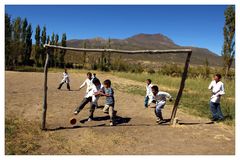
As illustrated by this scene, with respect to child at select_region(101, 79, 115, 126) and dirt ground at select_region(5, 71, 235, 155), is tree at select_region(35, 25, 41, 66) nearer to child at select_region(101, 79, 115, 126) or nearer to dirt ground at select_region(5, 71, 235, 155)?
dirt ground at select_region(5, 71, 235, 155)

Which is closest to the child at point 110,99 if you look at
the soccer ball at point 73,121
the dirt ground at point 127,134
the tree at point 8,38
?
the dirt ground at point 127,134

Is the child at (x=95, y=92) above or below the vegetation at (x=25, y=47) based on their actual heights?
below

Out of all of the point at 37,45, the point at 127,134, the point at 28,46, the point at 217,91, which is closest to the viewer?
the point at 127,134

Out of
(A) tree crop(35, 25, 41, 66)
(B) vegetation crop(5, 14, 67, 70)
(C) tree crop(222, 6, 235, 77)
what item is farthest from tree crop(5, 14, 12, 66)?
(C) tree crop(222, 6, 235, 77)

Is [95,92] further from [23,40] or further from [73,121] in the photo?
[23,40]

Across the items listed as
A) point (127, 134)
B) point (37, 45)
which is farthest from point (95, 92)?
point (37, 45)

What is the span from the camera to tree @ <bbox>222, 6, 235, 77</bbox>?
22.2 metres

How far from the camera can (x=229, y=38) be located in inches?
884

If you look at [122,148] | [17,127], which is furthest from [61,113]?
[122,148]

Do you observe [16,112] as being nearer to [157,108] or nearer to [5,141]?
[5,141]

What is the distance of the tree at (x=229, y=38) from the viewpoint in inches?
875

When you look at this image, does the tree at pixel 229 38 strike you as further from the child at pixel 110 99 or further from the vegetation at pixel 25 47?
the vegetation at pixel 25 47

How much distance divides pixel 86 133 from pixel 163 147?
7.55 feet

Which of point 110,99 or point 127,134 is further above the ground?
point 110,99
